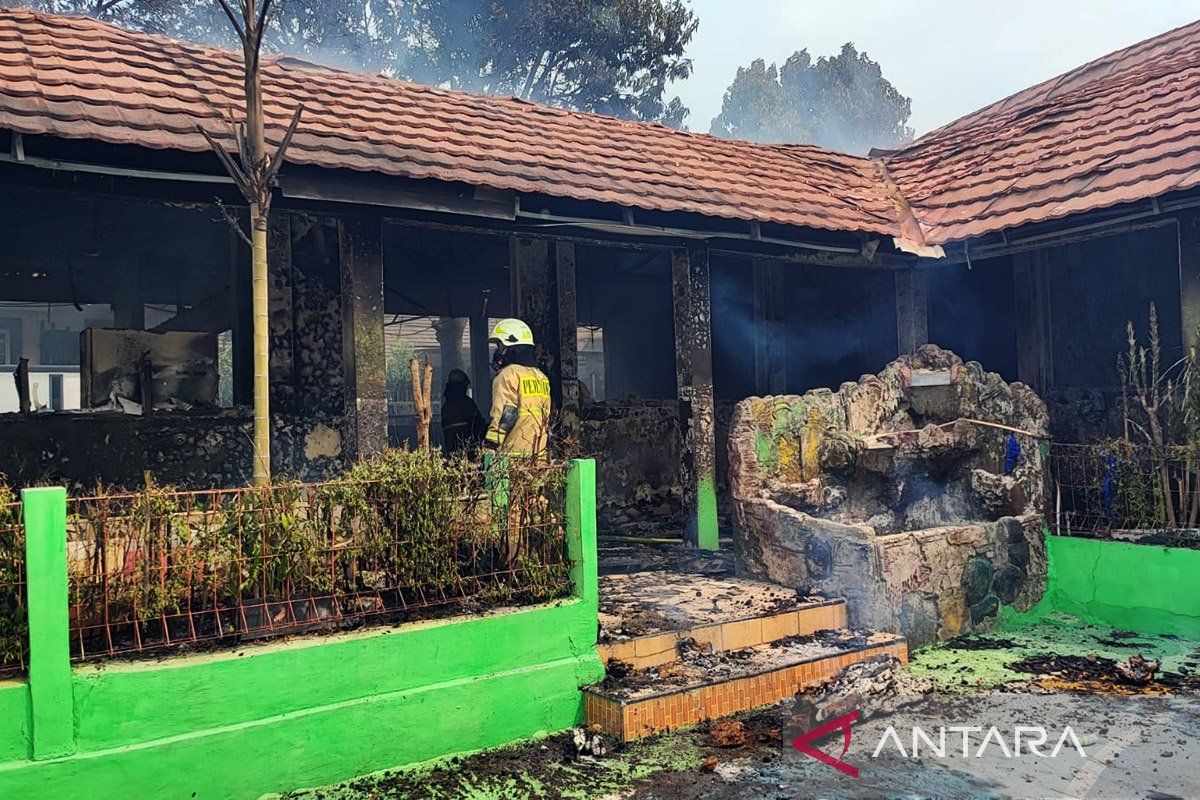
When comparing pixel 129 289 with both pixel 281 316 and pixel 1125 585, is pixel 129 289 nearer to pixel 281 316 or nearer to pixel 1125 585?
pixel 281 316

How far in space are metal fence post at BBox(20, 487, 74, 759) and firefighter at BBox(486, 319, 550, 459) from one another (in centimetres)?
321

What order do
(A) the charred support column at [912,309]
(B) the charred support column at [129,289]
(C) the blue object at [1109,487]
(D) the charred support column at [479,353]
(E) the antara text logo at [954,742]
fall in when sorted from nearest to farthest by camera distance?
1. (E) the antara text logo at [954,742]
2. (C) the blue object at [1109,487]
3. (B) the charred support column at [129,289]
4. (A) the charred support column at [912,309]
5. (D) the charred support column at [479,353]

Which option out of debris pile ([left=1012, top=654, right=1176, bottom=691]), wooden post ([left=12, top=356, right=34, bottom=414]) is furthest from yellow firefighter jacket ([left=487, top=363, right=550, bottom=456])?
wooden post ([left=12, top=356, right=34, bottom=414])

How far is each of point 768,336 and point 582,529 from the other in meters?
6.17

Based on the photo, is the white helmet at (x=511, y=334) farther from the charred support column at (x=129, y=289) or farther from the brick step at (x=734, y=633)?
the charred support column at (x=129, y=289)

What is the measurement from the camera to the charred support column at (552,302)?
29.8 feet

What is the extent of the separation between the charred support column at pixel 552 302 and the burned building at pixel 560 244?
3 cm

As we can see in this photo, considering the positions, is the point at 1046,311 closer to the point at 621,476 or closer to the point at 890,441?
the point at 890,441

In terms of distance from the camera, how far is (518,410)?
270 inches

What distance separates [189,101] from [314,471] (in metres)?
3.13

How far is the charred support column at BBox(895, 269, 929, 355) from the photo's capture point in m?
10.6

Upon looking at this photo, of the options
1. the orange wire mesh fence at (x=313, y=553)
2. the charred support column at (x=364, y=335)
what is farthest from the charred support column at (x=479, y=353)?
the orange wire mesh fence at (x=313, y=553)

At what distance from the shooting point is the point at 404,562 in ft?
16.3

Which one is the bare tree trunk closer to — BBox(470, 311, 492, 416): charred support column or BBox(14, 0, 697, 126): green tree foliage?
BBox(470, 311, 492, 416): charred support column
